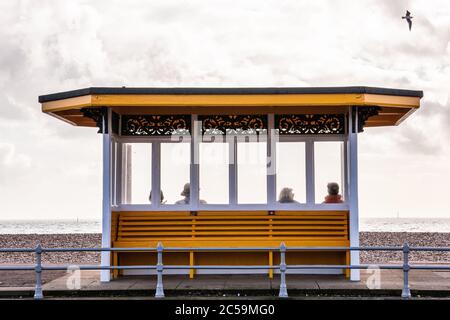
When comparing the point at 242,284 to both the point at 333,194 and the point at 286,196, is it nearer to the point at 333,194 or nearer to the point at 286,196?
the point at 286,196

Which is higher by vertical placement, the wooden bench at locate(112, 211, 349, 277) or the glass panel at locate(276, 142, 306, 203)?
the glass panel at locate(276, 142, 306, 203)

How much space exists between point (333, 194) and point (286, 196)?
0.94m

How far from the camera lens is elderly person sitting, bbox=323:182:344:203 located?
1496 cm

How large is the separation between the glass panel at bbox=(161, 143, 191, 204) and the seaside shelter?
2 cm

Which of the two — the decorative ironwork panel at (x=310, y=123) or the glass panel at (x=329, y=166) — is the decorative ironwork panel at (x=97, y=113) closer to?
the decorative ironwork panel at (x=310, y=123)

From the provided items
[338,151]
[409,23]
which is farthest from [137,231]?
[409,23]

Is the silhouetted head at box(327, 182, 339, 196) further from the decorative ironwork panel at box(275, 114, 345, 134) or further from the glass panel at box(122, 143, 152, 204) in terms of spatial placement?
the glass panel at box(122, 143, 152, 204)

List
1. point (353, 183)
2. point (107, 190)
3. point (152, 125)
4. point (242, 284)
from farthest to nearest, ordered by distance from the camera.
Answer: point (152, 125)
point (107, 190)
point (353, 183)
point (242, 284)

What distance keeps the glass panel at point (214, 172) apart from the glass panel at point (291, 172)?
104 cm

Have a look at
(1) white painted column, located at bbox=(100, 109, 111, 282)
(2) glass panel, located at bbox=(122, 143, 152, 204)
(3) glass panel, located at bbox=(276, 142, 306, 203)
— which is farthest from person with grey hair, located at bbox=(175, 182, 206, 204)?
(3) glass panel, located at bbox=(276, 142, 306, 203)

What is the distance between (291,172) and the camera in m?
15.0

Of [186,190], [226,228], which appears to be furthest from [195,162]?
[226,228]

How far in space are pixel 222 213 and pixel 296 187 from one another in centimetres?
154

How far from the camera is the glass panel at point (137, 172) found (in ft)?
49.8
